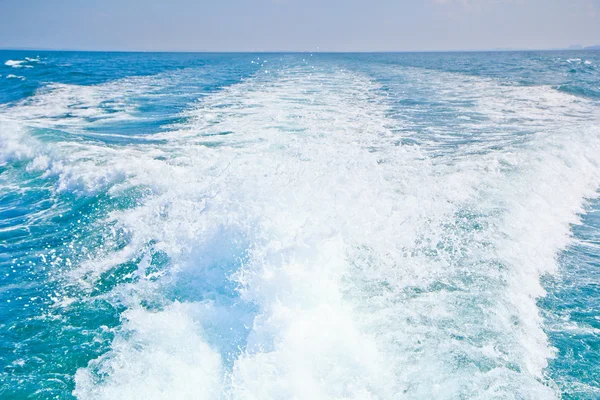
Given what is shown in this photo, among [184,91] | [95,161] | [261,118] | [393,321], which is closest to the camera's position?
[393,321]

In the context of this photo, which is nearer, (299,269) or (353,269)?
(299,269)

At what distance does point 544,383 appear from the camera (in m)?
2.86

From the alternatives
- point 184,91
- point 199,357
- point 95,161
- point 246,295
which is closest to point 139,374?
point 199,357

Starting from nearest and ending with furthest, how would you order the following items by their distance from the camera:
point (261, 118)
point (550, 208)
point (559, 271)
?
1. point (559, 271)
2. point (550, 208)
3. point (261, 118)

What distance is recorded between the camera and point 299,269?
3793 mm

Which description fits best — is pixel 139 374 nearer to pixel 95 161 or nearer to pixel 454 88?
pixel 95 161

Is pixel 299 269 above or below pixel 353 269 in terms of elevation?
above

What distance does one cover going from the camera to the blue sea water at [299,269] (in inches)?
115

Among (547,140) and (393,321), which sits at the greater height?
(547,140)

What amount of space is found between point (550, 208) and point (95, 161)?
817 cm

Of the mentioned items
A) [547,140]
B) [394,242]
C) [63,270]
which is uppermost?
[547,140]

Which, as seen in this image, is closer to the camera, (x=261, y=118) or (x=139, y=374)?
(x=139, y=374)

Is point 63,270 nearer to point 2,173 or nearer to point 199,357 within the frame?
point 199,357

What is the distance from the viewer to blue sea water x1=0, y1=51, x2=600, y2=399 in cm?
292
